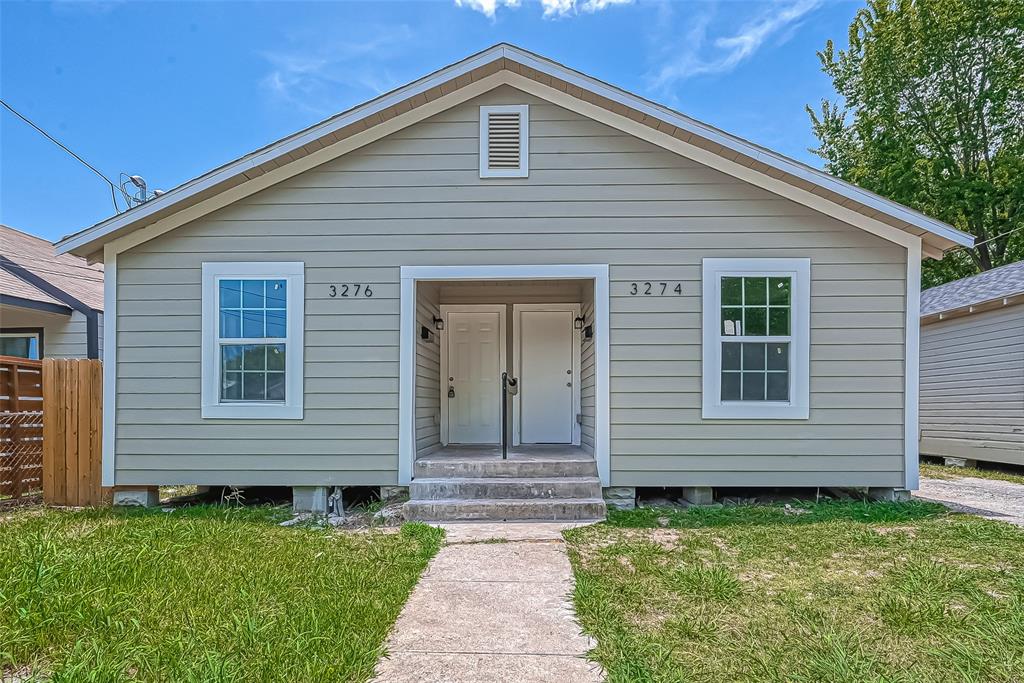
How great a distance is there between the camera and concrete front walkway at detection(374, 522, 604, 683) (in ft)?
7.55

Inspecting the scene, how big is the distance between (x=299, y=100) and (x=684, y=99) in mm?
10633

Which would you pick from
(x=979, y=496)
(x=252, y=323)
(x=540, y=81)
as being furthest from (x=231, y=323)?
(x=979, y=496)

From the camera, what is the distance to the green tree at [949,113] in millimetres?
16344

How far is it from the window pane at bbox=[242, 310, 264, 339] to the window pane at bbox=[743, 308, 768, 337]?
4.87 meters

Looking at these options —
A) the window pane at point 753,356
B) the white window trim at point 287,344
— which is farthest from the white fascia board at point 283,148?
the window pane at point 753,356

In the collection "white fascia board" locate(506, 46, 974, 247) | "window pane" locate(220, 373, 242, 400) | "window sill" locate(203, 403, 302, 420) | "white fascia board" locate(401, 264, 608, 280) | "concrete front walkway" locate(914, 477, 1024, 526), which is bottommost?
"concrete front walkway" locate(914, 477, 1024, 526)

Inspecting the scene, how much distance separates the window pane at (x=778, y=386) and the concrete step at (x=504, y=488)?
1.95m

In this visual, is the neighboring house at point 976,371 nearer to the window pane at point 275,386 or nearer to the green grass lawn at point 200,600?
the green grass lawn at point 200,600

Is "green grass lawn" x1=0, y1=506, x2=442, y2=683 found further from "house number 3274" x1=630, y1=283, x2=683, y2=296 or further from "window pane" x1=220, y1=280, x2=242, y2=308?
"house number 3274" x1=630, y1=283, x2=683, y2=296

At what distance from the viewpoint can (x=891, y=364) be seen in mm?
5258

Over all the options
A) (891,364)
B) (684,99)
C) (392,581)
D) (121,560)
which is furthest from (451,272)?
(684,99)

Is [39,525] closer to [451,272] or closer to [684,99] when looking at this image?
[451,272]

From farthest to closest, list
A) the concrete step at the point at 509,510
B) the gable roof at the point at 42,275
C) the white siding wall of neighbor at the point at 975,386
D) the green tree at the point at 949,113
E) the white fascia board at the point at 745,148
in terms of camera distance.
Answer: the green tree at the point at 949,113, the white siding wall of neighbor at the point at 975,386, the gable roof at the point at 42,275, the white fascia board at the point at 745,148, the concrete step at the point at 509,510

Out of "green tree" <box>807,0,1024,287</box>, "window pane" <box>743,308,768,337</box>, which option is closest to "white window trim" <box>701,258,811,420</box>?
"window pane" <box>743,308,768,337</box>
